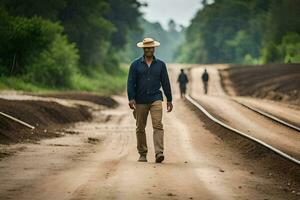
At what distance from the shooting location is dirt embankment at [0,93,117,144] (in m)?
19.5

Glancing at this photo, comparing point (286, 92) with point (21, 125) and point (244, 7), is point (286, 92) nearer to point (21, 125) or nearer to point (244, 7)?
point (21, 125)

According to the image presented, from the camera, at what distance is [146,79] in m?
14.3

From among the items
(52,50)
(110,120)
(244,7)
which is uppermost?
(244,7)

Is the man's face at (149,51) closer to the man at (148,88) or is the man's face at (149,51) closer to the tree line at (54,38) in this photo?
the man at (148,88)

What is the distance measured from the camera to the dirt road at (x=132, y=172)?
10.2 metres

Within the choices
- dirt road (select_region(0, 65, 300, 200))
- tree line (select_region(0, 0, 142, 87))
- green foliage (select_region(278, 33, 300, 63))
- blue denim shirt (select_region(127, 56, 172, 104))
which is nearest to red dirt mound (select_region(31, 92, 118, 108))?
tree line (select_region(0, 0, 142, 87))

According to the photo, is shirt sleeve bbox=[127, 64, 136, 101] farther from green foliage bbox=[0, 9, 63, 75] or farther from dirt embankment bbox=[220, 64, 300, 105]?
green foliage bbox=[0, 9, 63, 75]

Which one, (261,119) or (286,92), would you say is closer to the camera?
(261,119)

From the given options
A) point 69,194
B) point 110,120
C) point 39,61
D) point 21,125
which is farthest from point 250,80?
point 69,194

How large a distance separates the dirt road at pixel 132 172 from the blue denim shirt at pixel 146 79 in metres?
1.26

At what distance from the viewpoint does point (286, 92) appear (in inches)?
1877

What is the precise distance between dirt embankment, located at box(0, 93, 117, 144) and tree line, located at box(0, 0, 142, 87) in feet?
37.9

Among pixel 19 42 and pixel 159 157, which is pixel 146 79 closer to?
pixel 159 157

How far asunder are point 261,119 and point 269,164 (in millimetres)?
13162
